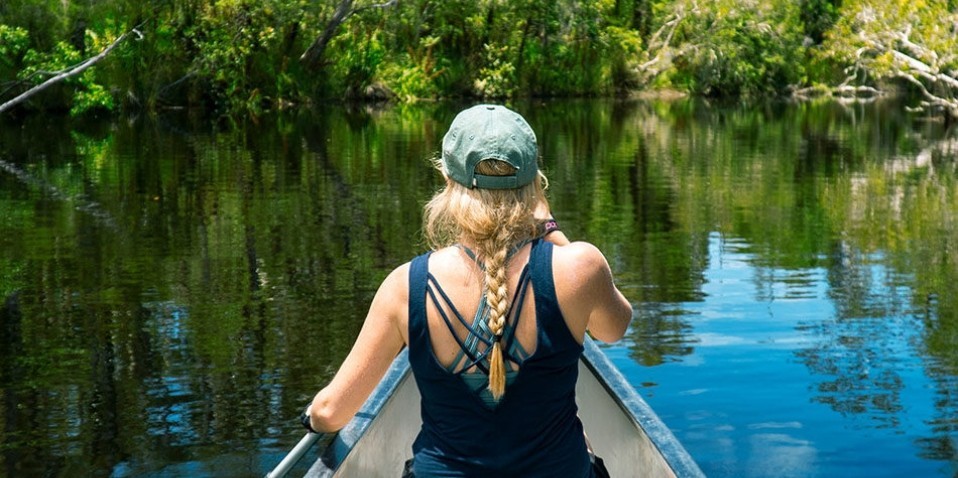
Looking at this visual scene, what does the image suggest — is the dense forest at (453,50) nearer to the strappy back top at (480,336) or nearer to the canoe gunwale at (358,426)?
the canoe gunwale at (358,426)

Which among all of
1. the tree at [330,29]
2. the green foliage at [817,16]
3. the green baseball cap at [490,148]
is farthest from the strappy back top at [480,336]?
the green foliage at [817,16]

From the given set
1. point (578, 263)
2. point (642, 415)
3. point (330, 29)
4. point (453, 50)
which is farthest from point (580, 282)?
point (453, 50)

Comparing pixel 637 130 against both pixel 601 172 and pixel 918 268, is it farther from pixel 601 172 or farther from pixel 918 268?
pixel 918 268

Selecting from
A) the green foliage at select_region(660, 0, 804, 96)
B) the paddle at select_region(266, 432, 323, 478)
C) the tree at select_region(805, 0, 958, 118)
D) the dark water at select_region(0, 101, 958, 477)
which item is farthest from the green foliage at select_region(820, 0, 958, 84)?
the paddle at select_region(266, 432, 323, 478)

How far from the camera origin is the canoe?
3.80 meters

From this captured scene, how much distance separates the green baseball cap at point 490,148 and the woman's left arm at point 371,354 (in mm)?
241

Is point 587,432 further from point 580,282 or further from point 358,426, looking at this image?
point 580,282

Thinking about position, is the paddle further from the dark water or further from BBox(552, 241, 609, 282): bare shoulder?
the dark water

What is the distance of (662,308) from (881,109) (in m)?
35.5

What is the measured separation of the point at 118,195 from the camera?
16.8 m

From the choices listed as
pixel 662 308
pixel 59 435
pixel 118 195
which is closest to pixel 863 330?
pixel 662 308

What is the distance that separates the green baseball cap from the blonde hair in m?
0.02

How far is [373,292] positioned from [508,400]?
22.6ft

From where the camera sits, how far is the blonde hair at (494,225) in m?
2.94
